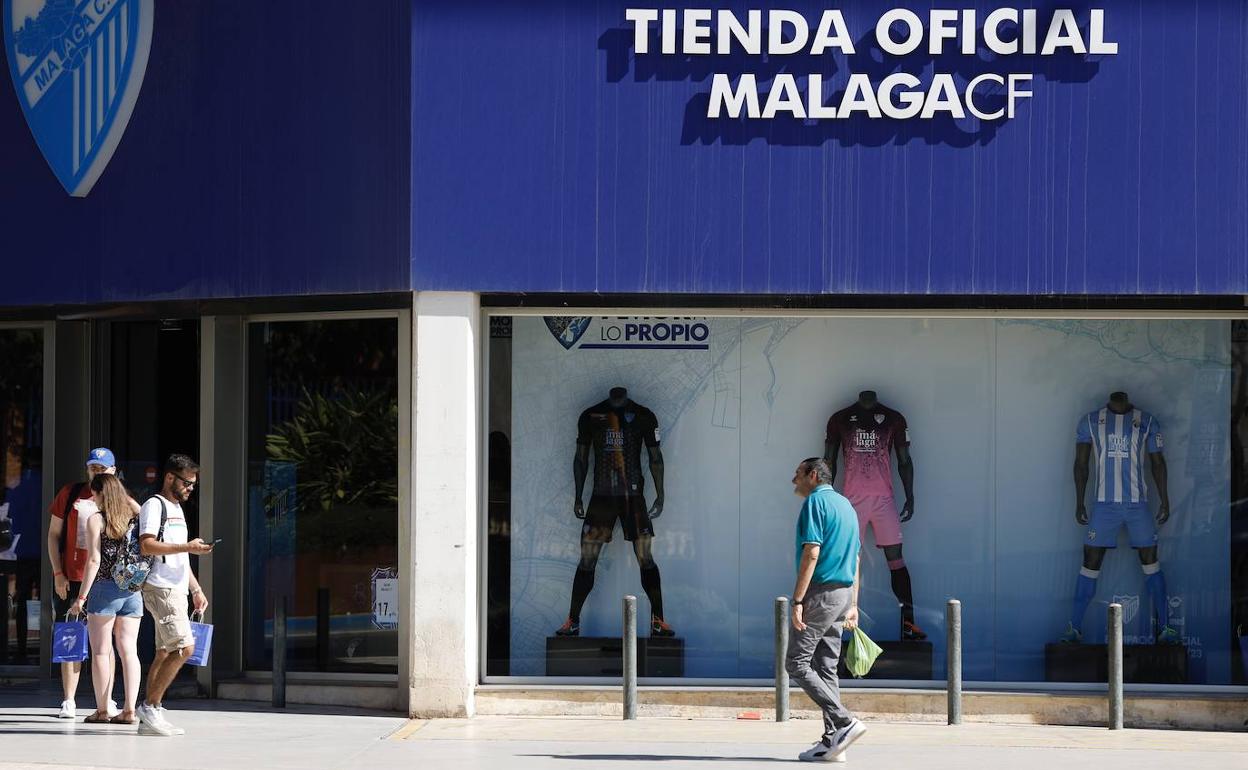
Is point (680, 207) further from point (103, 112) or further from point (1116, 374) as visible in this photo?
point (103, 112)

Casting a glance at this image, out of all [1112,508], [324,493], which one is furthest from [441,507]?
[1112,508]

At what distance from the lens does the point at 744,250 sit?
12.8m

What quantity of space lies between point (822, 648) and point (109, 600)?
516 cm

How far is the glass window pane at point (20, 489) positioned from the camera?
1558 centimetres

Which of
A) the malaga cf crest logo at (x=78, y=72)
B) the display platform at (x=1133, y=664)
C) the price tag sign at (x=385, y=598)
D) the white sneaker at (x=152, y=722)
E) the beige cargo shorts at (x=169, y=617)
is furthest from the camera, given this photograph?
the price tag sign at (x=385, y=598)

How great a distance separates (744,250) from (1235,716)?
5.45 m

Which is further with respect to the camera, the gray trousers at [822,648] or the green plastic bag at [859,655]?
the green plastic bag at [859,655]

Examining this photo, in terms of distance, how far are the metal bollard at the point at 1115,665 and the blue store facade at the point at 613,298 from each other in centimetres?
114

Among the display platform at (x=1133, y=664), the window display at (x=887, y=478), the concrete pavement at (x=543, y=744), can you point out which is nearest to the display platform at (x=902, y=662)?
the window display at (x=887, y=478)

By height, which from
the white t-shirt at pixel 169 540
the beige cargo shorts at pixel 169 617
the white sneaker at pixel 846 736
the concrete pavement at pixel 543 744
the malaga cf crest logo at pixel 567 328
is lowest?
the concrete pavement at pixel 543 744

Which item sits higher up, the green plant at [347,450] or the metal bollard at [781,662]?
the green plant at [347,450]

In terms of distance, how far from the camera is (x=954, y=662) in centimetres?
1262

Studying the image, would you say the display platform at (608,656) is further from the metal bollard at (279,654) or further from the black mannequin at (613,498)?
the metal bollard at (279,654)

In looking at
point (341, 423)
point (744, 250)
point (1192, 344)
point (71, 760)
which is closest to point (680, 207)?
point (744, 250)
